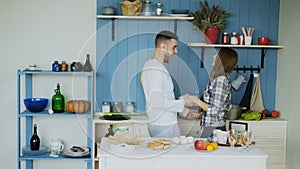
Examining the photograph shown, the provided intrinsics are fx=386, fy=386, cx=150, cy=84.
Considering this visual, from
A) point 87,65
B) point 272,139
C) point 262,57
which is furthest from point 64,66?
point 272,139

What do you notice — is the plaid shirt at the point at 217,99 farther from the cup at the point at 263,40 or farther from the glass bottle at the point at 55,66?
the glass bottle at the point at 55,66

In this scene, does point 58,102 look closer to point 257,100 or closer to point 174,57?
point 174,57

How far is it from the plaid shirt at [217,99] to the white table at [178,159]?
28.1 inches

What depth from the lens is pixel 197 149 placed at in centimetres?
215

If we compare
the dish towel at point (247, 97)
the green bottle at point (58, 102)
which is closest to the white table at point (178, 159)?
the green bottle at point (58, 102)

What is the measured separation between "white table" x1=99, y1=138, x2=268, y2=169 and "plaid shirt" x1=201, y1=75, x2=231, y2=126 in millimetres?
714

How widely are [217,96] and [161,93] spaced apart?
1.50 ft

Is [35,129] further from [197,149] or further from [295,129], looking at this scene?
[295,129]

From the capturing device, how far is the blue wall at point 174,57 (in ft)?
11.9

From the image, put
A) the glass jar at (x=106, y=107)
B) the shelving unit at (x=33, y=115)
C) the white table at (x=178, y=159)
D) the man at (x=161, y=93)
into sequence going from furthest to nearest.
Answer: the glass jar at (x=106, y=107)
the shelving unit at (x=33, y=115)
the man at (x=161, y=93)
the white table at (x=178, y=159)

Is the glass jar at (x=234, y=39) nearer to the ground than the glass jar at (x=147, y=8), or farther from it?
nearer to the ground

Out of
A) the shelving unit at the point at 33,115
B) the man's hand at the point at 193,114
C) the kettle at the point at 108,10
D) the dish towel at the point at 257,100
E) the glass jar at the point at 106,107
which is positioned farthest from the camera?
the dish towel at the point at 257,100

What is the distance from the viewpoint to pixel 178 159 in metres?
2.06

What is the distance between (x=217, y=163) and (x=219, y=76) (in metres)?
0.87
